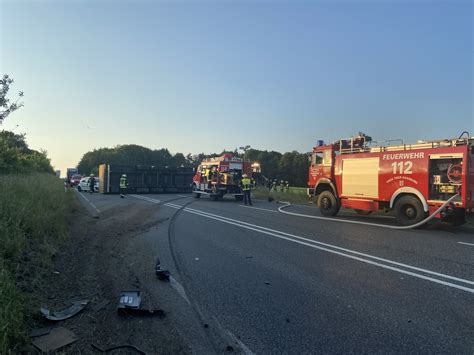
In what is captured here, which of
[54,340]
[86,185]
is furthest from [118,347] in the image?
[86,185]

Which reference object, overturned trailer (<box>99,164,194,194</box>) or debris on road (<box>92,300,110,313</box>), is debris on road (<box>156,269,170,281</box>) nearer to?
debris on road (<box>92,300,110,313</box>)

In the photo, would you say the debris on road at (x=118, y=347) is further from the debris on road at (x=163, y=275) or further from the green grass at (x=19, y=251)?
the debris on road at (x=163, y=275)

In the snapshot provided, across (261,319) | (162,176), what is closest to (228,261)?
(261,319)

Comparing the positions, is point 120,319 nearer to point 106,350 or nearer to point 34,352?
point 106,350

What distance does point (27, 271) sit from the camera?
4.89 m

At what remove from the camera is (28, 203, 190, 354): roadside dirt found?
3393 millimetres

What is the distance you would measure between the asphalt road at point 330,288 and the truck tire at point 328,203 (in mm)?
4463

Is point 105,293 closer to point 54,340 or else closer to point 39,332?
point 39,332

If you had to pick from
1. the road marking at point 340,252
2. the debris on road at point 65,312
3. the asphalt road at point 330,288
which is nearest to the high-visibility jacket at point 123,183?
the road marking at point 340,252

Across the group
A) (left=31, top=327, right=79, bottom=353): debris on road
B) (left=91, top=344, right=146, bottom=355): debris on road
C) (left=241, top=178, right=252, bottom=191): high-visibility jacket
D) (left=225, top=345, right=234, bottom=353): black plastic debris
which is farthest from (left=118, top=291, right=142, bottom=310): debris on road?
(left=241, top=178, right=252, bottom=191): high-visibility jacket

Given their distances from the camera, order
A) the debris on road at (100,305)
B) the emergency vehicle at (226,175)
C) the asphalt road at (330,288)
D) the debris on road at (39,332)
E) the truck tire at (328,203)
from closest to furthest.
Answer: the debris on road at (39,332) < the asphalt road at (330,288) < the debris on road at (100,305) < the truck tire at (328,203) < the emergency vehicle at (226,175)

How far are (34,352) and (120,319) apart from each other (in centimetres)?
92

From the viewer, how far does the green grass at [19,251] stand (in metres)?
3.22

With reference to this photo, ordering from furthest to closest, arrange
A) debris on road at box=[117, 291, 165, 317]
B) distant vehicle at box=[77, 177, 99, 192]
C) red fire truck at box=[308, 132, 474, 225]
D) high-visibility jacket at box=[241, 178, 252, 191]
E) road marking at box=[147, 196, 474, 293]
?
distant vehicle at box=[77, 177, 99, 192] < high-visibility jacket at box=[241, 178, 252, 191] < red fire truck at box=[308, 132, 474, 225] < road marking at box=[147, 196, 474, 293] < debris on road at box=[117, 291, 165, 317]
